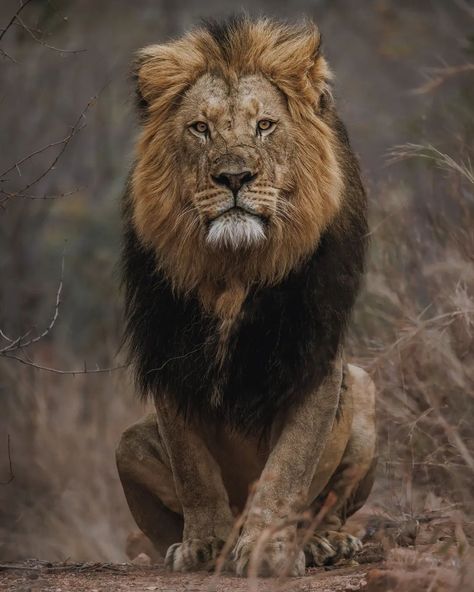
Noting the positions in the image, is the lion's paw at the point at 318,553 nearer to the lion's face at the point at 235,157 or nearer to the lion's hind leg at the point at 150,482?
the lion's hind leg at the point at 150,482

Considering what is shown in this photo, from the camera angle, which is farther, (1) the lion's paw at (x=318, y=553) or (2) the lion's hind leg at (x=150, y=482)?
(2) the lion's hind leg at (x=150, y=482)

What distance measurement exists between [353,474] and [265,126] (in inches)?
63.6

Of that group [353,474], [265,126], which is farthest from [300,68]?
[353,474]

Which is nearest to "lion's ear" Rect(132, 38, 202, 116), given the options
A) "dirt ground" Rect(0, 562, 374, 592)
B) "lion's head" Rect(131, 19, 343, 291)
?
"lion's head" Rect(131, 19, 343, 291)

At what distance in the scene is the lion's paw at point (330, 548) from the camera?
5.55 m

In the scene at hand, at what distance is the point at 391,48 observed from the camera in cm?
2114

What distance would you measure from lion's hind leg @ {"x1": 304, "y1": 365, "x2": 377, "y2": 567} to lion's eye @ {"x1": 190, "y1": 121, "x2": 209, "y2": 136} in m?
1.32

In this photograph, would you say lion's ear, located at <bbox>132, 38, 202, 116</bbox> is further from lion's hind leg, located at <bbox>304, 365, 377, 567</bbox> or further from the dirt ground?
the dirt ground

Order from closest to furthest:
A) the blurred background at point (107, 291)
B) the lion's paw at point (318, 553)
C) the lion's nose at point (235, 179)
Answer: the lion's nose at point (235, 179)
the lion's paw at point (318, 553)
the blurred background at point (107, 291)

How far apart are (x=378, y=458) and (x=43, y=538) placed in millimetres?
3515

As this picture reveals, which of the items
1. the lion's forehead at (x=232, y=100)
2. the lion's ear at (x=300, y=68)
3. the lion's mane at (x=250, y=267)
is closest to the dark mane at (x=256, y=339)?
the lion's mane at (x=250, y=267)

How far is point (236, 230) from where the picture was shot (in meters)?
5.04

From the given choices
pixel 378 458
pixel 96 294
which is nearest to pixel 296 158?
pixel 378 458

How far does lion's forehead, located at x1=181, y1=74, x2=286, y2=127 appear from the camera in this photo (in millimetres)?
5219
